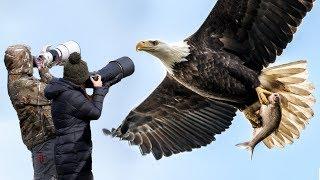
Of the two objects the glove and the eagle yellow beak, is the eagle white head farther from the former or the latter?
the glove

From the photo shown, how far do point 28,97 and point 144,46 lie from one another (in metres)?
1.51

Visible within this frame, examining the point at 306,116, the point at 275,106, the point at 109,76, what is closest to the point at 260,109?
the point at 275,106

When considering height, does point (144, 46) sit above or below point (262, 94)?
above

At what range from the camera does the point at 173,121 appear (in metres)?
→ 8.59

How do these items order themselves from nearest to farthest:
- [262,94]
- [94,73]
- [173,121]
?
1. [94,73]
2. [262,94]
3. [173,121]

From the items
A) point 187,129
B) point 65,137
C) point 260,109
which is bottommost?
point 187,129

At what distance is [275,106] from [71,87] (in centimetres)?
262

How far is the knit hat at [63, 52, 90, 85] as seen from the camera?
5199mm

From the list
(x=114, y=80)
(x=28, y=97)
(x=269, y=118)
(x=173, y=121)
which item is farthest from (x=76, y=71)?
(x=173, y=121)

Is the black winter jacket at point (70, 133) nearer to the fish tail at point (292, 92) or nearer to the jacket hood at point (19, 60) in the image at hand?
the jacket hood at point (19, 60)

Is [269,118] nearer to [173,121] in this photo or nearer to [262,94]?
[262,94]

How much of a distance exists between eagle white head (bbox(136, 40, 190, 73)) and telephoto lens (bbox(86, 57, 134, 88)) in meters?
1.69

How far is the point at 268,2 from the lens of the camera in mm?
7281

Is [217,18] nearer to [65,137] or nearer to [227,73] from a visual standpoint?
[227,73]
